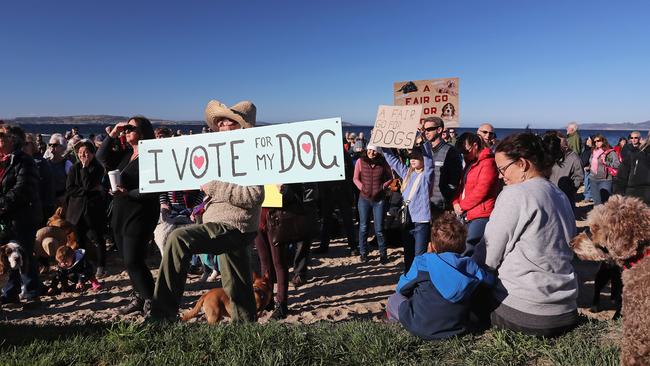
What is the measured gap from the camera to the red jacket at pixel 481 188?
479cm

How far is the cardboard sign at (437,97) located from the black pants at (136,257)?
4.77 meters

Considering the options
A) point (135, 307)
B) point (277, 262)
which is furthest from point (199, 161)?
point (135, 307)

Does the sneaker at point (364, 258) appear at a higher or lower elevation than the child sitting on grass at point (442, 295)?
lower

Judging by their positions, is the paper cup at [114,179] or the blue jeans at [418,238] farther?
the blue jeans at [418,238]

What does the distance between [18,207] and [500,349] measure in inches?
228

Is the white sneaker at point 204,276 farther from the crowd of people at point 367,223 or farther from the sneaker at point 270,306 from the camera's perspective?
the sneaker at point 270,306

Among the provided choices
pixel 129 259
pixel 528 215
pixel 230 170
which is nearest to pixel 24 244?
pixel 129 259

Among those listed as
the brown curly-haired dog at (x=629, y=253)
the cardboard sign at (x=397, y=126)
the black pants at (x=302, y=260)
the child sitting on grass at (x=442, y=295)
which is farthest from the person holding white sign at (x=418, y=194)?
the brown curly-haired dog at (x=629, y=253)

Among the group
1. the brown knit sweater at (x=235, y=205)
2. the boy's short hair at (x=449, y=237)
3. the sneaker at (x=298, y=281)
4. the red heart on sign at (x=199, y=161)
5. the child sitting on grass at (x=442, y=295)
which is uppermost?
the red heart on sign at (x=199, y=161)

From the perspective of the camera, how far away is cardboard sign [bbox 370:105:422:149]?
5227 mm

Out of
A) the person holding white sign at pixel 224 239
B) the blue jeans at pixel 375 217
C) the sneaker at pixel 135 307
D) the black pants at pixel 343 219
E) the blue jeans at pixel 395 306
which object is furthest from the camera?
the black pants at pixel 343 219

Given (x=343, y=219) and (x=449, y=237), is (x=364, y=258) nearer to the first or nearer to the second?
(x=343, y=219)

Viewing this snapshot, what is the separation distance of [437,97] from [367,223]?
2657mm

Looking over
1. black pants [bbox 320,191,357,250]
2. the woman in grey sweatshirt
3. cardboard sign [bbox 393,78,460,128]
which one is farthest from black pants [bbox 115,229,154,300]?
cardboard sign [bbox 393,78,460,128]
